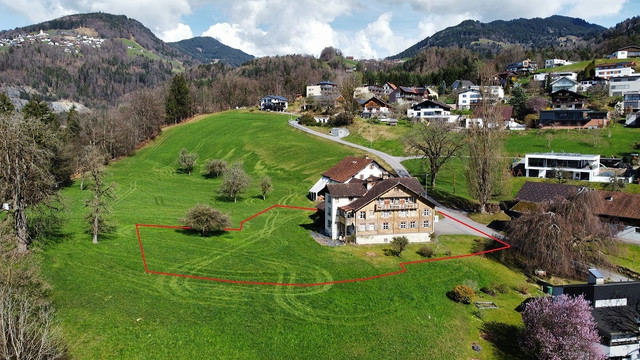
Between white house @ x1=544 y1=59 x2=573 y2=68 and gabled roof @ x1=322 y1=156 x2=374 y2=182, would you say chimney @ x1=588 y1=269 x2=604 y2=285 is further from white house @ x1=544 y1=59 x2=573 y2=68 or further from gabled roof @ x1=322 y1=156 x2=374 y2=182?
white house @ x1=544 y1=59 x2=573 y2=68

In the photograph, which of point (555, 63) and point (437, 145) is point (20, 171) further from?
point (555, 63)

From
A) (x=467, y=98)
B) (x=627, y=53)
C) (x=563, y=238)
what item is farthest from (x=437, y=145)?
(x=627, y=53)

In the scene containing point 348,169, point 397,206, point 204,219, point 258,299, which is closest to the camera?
point 258,299

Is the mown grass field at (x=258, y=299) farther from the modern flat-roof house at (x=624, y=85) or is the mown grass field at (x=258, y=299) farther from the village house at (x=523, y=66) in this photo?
the village house at (x=523, y=66)

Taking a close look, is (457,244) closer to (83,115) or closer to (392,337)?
(392,337)

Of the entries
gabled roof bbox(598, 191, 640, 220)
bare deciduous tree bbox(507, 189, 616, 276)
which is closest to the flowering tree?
bare deciduous tree bbox(507, 189, 616, 276)

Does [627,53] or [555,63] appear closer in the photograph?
[627,53]
